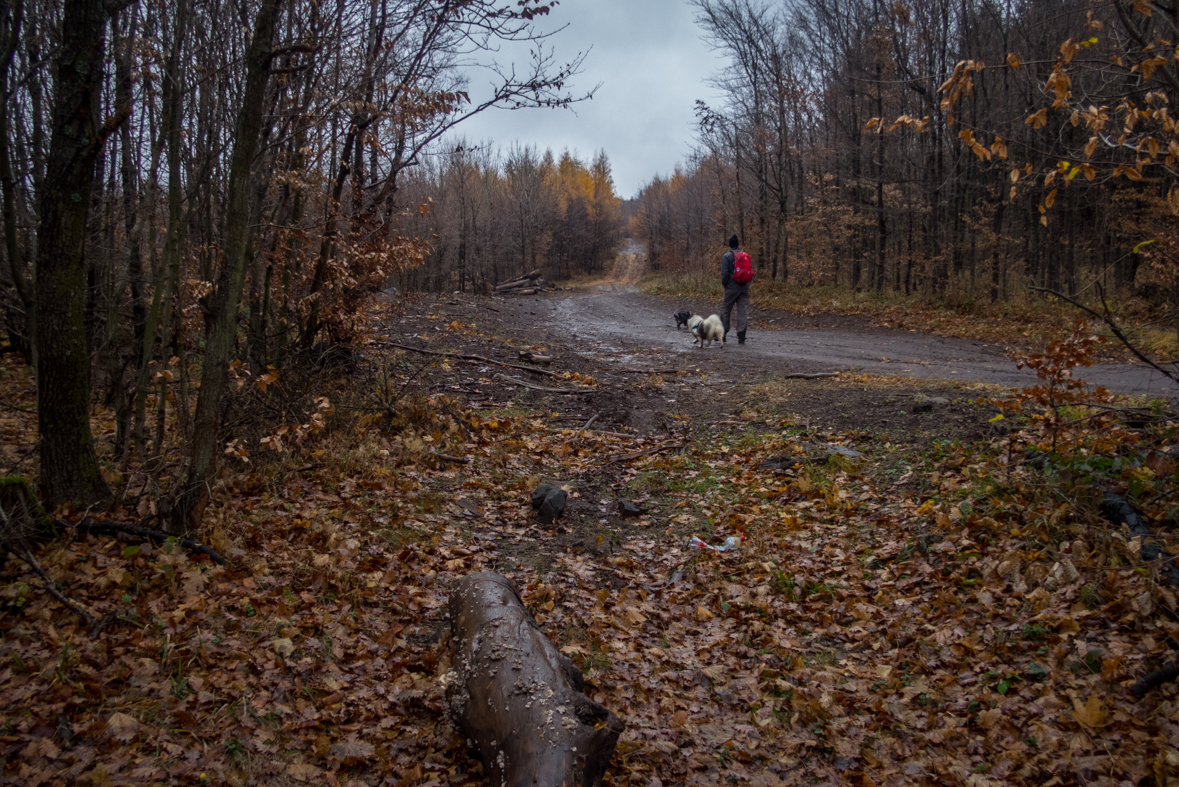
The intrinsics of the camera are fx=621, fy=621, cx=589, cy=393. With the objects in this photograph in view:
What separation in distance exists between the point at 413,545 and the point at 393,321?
938 centimetres

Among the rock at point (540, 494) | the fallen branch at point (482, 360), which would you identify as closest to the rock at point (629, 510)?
the rock at point (540, 494)

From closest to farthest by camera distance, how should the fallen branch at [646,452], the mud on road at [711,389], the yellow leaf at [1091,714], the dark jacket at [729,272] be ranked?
the yellow leaf at [1091,714] < the mud on road at [711,389] < the fallen branch at [646,452] < the dark jacket at [729,272]

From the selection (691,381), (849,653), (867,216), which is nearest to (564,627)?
(849,653)

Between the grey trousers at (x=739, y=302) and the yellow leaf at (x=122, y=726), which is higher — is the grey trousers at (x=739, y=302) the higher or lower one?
the higher one

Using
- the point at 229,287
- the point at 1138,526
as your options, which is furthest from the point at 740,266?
the point at 229,287

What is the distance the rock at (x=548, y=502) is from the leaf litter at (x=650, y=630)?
12 cm

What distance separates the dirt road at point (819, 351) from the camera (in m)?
10.1

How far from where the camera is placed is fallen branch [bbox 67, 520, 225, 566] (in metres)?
4.08

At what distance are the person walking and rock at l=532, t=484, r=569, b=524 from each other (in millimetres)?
9374

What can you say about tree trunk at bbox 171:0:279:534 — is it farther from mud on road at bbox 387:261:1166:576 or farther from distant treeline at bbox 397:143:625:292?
distant treeline at bbox 397:143:625:292

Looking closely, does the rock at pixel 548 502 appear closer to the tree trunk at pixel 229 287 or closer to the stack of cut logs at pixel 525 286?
the tree trunk at pixel 229 287

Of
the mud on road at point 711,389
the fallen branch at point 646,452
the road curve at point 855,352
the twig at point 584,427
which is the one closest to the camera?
the mud on road at point 711,389

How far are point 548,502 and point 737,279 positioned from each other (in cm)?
999

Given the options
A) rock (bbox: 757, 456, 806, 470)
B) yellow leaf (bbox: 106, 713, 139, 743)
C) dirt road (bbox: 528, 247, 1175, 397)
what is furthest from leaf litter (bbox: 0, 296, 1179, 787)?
dirt road (bbox: 528, 247, 1175, 397)
